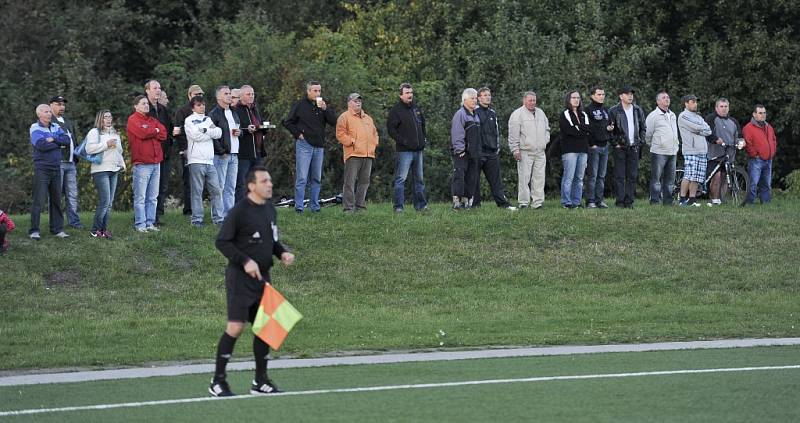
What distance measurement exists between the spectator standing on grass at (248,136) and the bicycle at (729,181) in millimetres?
8487

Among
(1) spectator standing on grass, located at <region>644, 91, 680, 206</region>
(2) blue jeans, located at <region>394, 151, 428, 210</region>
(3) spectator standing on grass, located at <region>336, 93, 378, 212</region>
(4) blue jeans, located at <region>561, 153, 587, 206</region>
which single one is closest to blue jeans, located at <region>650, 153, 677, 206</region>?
(1) spectator standing on grass, located at <region>644, 91, 680, 206</region>

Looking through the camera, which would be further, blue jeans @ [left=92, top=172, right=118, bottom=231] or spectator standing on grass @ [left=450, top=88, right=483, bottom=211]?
spectator standing on grass @ [left=450, top=88, right=483, bottom=211]

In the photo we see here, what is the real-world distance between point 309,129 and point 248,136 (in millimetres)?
1100

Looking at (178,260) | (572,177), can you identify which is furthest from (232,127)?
(572,177)

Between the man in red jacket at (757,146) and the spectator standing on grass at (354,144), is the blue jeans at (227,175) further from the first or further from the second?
the man in red jacket at (757,146)

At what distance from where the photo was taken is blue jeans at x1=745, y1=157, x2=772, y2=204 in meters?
25.9

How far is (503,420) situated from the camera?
11.0 m

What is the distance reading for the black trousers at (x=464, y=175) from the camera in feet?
76.4

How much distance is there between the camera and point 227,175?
2172 centimetres

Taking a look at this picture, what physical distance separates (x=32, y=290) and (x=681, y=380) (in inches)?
381

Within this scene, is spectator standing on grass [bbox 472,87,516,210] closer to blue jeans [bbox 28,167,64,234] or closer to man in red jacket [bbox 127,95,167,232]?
man in red jacket [bbox 127,95,167,232]

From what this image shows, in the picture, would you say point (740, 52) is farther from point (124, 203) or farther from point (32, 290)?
point (32, 290)

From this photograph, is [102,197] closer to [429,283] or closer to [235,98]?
[235,98]

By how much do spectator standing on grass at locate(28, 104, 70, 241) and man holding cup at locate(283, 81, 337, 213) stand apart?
384 centimetres
